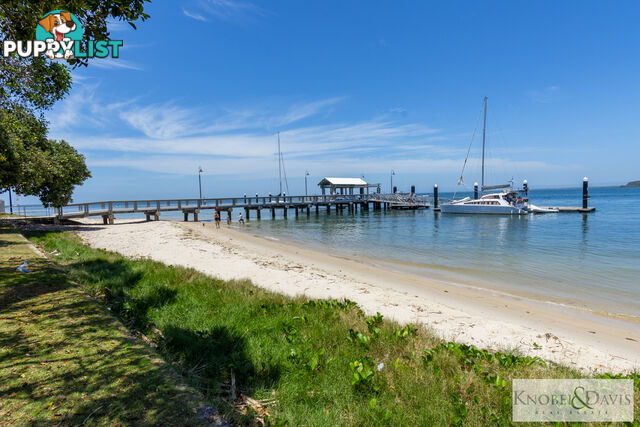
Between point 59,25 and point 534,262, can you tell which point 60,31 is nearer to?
point 59,25

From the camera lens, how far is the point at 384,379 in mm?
3584

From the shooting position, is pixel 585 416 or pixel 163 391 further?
pixel 163 391

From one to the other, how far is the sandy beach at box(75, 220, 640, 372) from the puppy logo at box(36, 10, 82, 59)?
283 inches

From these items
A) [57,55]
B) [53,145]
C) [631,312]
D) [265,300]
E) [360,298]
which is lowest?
[631,312]

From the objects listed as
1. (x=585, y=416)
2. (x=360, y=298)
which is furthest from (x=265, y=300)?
(x=585, y=416)

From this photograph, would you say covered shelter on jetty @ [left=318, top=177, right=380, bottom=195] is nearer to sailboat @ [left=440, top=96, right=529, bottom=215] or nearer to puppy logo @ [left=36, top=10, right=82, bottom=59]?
sailboat @ [left=440, top=96, right=529, bottom=215]

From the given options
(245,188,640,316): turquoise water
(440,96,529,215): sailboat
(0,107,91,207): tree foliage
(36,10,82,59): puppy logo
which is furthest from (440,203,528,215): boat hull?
(36,10,82,59): puppy logo

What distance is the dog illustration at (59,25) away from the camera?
5770mm

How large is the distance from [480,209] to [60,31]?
5720 cm

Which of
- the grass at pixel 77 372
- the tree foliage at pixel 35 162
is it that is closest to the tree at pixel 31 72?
the tree foliage at pixel 35 162

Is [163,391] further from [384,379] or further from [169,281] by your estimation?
[169,281]

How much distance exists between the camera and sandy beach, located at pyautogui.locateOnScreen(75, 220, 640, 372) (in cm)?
596

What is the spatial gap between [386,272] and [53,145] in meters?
25.6

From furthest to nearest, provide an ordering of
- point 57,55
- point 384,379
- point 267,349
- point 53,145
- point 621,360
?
point 53,145, point 57,55, point 621,360, point 267,349, point 384,379
